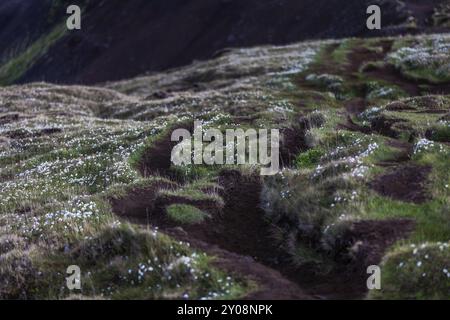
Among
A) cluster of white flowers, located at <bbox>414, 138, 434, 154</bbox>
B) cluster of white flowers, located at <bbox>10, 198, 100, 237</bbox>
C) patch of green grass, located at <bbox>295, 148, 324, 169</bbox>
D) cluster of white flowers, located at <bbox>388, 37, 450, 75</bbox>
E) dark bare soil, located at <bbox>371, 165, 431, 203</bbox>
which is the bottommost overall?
cluster of white flowers, located at <bbox>10, 198, 100, 237</bbox>

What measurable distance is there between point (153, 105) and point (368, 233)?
29344 mm

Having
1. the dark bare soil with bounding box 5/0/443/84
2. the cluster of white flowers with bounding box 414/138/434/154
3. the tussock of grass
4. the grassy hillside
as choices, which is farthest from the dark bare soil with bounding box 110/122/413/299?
the dark bare soil with bounding box 5/0/443/84

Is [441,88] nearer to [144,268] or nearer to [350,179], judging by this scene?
[350,179]

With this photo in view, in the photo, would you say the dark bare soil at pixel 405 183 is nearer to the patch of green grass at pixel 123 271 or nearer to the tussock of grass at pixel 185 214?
the tussock of grass at pixel 185 214

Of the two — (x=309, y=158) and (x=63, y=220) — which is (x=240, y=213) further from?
(x=63, y=220)

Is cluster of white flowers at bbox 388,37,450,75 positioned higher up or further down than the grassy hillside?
higher up

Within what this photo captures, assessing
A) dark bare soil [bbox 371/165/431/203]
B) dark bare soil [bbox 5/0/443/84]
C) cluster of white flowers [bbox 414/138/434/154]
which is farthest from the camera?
dark bare soil [bbox 5/0/443/84]

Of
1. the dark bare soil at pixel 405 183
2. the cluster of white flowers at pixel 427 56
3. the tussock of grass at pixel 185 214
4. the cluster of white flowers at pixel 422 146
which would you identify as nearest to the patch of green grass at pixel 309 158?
the cluster of white flowers at pixel 422 146

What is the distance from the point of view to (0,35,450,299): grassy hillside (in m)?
11.6

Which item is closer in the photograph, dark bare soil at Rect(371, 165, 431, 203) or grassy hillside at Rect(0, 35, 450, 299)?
grassy hillside at Rect(0, 35, 450, 299)

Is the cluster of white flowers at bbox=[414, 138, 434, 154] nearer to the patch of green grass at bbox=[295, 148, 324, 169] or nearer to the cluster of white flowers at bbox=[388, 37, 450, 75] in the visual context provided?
the patch of green grass at bbox=[295, 148, 324, 169]

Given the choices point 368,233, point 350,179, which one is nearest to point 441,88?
point 350,179

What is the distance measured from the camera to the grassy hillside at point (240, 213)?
1160 cm

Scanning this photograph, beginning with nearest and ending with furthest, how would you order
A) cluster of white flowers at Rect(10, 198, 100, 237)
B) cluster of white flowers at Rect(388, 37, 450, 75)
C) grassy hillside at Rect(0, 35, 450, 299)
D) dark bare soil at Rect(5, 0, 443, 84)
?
grassy hillside at Rect(0, 35, 450, 299) → cluster of white flowers at Rect(10, 198, 100, 237) → cluster of white flowers at Rect(388, 37, 450, 75) → dark bare soil at Rect(5, 0, 443, 84)
